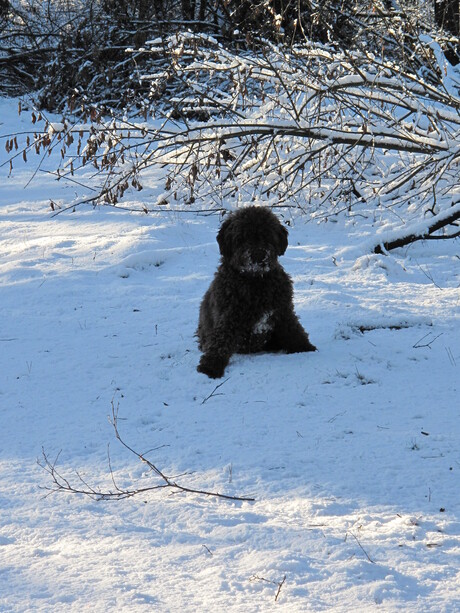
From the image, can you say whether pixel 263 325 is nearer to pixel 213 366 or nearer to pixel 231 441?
pixel 213 366

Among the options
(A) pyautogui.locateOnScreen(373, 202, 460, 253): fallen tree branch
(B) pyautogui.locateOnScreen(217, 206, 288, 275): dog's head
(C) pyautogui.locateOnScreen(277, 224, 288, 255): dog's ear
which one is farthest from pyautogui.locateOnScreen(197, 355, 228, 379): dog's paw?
(A) pyautogui.locateOnScreen(373, 202, 460, 253): fallen tree branch

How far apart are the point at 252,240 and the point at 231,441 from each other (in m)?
2.18

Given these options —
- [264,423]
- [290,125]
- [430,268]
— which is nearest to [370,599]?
[264,423]

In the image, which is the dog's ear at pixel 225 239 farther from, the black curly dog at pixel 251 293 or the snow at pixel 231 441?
the snow at pixel 231 441

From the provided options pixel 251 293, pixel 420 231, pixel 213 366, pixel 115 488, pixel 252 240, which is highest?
pixel 252 240

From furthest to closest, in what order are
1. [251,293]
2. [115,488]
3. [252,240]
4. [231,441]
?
[251,293]
[252,240]
[231,441]
[115,488]

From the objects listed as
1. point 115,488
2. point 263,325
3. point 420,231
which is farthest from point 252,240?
point 420,231

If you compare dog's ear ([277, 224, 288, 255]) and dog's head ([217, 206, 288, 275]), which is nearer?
dog's head ([217, 206, 288, 275])

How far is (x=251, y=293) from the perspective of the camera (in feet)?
21.9

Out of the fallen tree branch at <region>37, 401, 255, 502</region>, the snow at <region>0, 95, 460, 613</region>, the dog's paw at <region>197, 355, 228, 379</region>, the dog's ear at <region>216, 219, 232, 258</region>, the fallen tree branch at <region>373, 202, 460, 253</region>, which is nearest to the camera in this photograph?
Answer: the snow at <region>0, 95, 460, 613</region>

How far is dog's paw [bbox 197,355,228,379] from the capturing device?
20.9ft

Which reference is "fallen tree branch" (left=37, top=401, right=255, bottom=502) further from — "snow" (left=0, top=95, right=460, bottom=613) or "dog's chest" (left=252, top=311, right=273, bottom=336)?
"dog's chest" (left=252, top=311, right=273, bottom=336)

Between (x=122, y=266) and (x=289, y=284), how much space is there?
146 inches

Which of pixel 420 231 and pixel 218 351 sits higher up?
pixel 420 231
